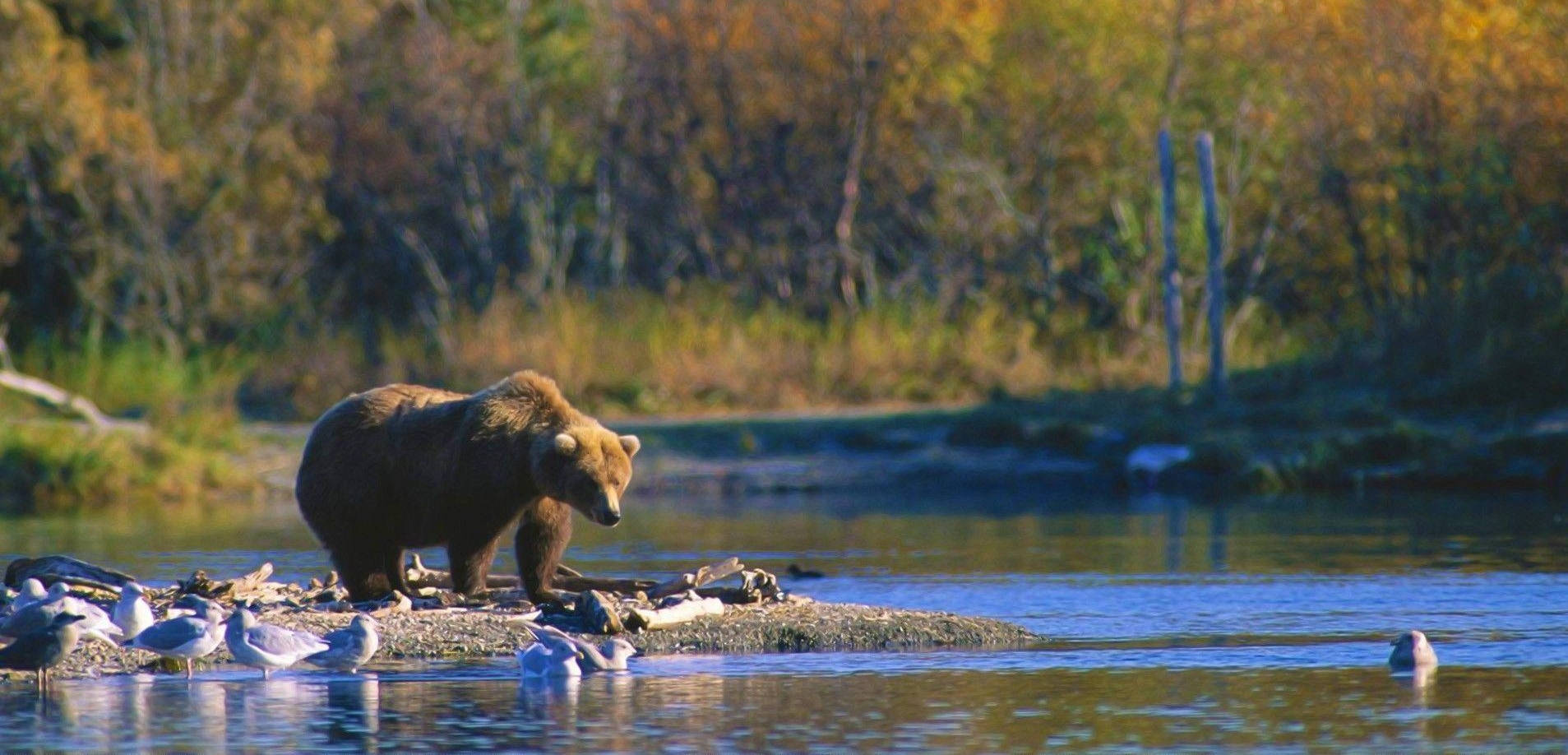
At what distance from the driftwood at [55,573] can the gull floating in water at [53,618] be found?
1.83 meters

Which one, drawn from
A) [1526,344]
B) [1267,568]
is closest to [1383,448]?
[1526,344]

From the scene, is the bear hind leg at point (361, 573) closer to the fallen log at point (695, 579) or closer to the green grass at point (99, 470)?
the fallen log at point (695, 579)

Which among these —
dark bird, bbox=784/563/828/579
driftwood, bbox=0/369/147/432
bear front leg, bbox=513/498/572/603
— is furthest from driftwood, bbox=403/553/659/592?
driftwood, bbox=0/369/147/432

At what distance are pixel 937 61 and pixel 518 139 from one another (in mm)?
5489

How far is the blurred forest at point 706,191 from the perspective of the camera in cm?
2800

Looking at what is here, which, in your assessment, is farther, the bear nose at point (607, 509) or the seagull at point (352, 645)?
the bear nose at point (607, 509)

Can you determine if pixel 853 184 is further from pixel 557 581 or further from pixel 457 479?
pixel 457 479

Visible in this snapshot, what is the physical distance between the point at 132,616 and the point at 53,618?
447 millimetres

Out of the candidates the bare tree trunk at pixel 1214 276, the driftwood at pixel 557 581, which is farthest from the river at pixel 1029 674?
the bare tree trunk at pixel 1214 276

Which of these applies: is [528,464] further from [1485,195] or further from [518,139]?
[518,139]

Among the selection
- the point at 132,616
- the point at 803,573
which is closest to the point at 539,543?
the point at 132,616

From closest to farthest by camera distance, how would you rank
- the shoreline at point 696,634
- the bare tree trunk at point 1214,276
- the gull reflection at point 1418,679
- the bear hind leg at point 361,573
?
the gull reflection at point 1418,679
the shoreline at point 696,634
the bear hind leg at point 361,573
the bare tree trunk at point 1214,276

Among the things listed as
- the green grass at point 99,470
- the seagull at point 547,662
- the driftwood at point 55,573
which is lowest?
the seagull at point 547,662

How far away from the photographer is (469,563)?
40.5 feet
